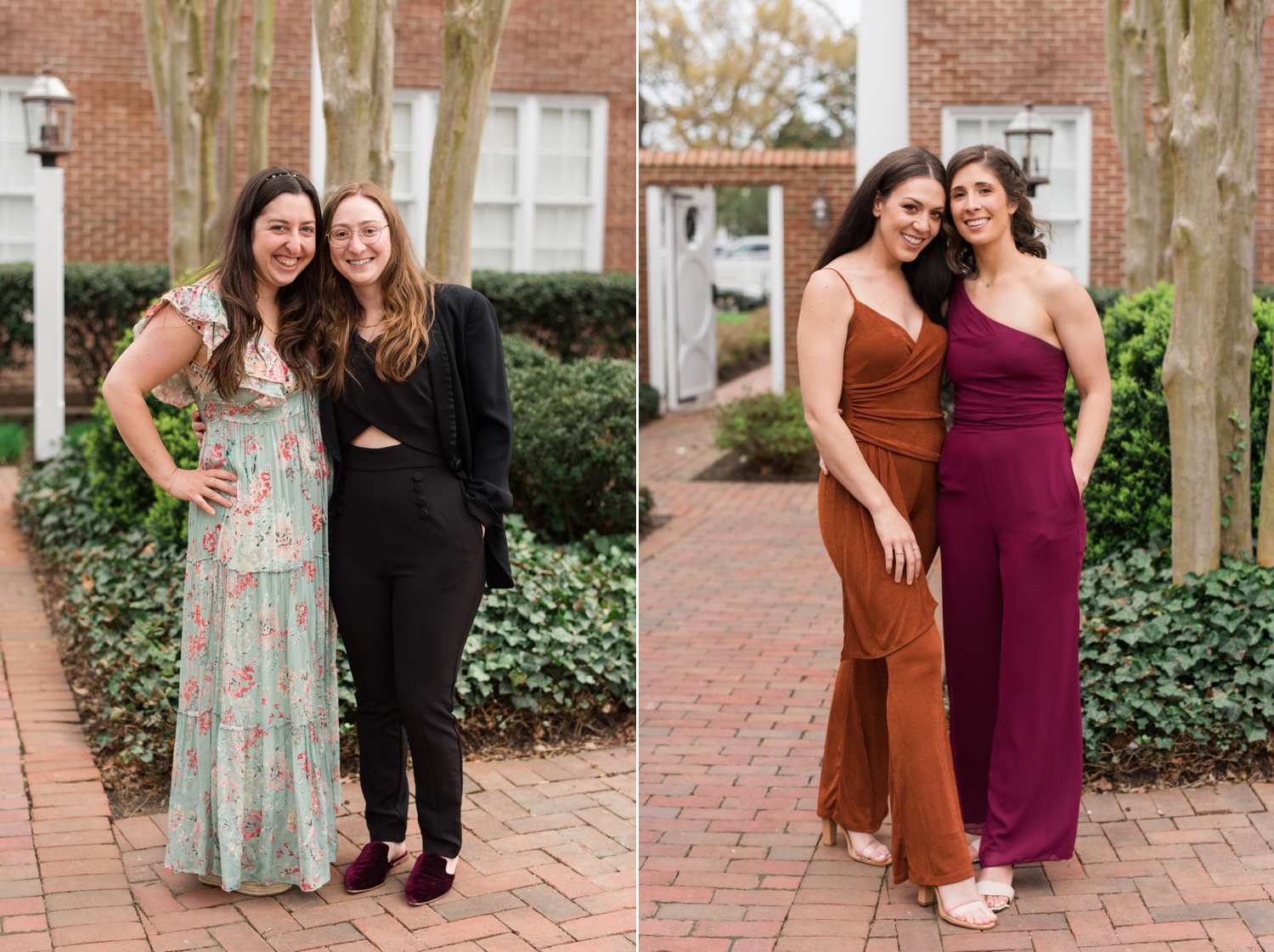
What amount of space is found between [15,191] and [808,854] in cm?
1274

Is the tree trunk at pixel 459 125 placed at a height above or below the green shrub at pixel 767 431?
above

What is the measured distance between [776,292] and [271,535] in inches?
453

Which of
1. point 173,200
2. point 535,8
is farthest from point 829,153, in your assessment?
point 173,200

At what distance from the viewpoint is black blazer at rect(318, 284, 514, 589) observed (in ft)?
11.6

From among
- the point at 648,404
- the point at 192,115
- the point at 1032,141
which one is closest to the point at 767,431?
the point at 648,404

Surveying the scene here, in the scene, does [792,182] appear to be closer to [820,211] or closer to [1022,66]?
[820,211]

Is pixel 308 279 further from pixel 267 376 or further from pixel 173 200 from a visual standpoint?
pixel 173 200

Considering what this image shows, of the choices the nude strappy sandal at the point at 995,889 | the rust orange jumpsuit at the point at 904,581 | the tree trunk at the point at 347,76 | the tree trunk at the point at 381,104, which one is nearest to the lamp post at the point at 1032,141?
the tree trunk at the point at 381,104

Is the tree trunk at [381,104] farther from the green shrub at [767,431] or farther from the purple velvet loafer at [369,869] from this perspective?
the green shrub at [767,431]

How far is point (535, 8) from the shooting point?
576 inches

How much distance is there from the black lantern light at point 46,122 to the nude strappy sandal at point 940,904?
8.97 metres

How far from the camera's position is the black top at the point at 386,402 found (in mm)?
3477

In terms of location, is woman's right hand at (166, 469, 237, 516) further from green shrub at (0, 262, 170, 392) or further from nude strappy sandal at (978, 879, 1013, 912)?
green shrub at (0, 262, 170, 392)

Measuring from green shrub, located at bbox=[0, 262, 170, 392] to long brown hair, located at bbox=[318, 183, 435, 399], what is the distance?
29.8ft
